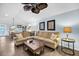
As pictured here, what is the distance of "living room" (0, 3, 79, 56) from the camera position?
6.77ft

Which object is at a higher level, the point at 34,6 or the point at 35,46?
the point at 34,6

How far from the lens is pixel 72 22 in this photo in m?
2.05

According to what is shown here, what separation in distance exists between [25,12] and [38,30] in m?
0.51

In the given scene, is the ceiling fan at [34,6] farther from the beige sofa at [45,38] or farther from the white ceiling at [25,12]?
the beige sofa at [45,38]

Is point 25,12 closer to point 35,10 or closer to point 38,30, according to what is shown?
point 35,10

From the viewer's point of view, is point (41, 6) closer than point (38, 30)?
Yes

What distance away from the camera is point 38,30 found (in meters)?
2.19

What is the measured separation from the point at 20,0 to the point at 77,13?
4.18 feet

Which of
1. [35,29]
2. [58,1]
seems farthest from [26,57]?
[58,1]

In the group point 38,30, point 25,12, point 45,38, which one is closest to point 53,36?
point 45,38

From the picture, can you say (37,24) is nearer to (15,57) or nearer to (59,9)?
(59,9)

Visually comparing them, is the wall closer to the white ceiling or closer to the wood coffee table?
the white ceiling

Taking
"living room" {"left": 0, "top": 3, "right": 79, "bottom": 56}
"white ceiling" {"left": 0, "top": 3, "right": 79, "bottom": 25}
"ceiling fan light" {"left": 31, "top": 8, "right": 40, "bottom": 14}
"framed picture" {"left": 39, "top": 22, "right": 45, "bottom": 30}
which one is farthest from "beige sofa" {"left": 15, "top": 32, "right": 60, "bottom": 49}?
"ceiling fan light" {"left": 31, "top": 8, "right": 40, "bottom": 14}

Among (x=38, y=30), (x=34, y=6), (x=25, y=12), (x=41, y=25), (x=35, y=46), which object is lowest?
(x=35, y=46)
